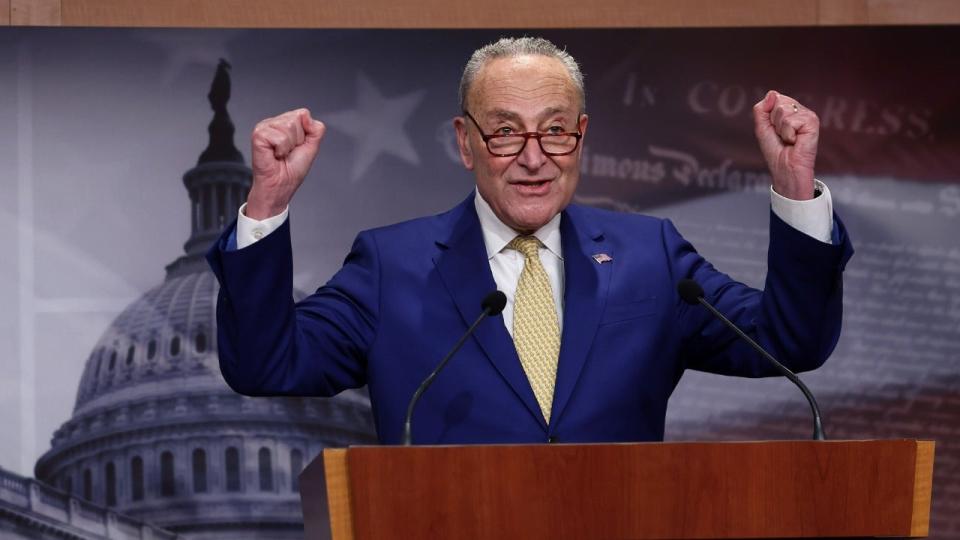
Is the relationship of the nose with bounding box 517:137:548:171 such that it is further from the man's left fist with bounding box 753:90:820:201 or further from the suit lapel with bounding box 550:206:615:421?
the man's left fist with bounding box 753:90:820:201

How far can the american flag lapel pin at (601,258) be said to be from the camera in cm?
241

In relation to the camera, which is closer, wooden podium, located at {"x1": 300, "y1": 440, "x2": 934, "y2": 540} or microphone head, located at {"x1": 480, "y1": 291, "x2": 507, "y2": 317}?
wooden podium, located at {"x1": 300, "y1": 440, "x2": 934, "y2": 540}

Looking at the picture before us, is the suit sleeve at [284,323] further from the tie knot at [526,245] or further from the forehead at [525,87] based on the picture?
the forehead at [525,87]

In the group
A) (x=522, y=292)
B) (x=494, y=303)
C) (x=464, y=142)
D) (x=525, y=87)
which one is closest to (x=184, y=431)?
(x=464, y=142)

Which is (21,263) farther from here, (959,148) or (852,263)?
(959,148)

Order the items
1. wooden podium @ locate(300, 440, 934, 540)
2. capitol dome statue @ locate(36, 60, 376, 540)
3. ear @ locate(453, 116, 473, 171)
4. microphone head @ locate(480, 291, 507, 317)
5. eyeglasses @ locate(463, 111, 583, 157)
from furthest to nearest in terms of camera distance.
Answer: capitol dome statue @ locate(36, 60, 376, 540), ear @ locate(453, 116, 473, 171), eyeglasses @ locate(463, 111, 583, 157), microphone head @ locate(480, 291, 507, 317), wooden podium @ locate(300, 440, 934, 540)

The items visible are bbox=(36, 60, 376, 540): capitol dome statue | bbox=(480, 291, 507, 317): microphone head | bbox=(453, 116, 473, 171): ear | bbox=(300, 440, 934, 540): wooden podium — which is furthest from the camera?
bbox=(36, 60, 376, 540): capitol dome statue

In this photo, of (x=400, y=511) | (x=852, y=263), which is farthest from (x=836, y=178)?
(x=400, y=511)

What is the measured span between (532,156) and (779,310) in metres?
0.49

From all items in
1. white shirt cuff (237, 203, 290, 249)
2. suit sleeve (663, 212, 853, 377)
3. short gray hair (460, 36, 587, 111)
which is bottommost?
suit sleeve (663, 212, 853, 377)

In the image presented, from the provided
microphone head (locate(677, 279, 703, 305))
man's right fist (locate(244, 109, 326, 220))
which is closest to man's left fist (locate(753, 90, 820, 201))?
microphone head (locate(677, 279, 703, 305))

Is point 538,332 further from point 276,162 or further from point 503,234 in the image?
point 276,162

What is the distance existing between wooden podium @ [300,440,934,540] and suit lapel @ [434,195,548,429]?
0.61 m

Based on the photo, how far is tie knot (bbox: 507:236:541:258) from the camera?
242 centimetres
